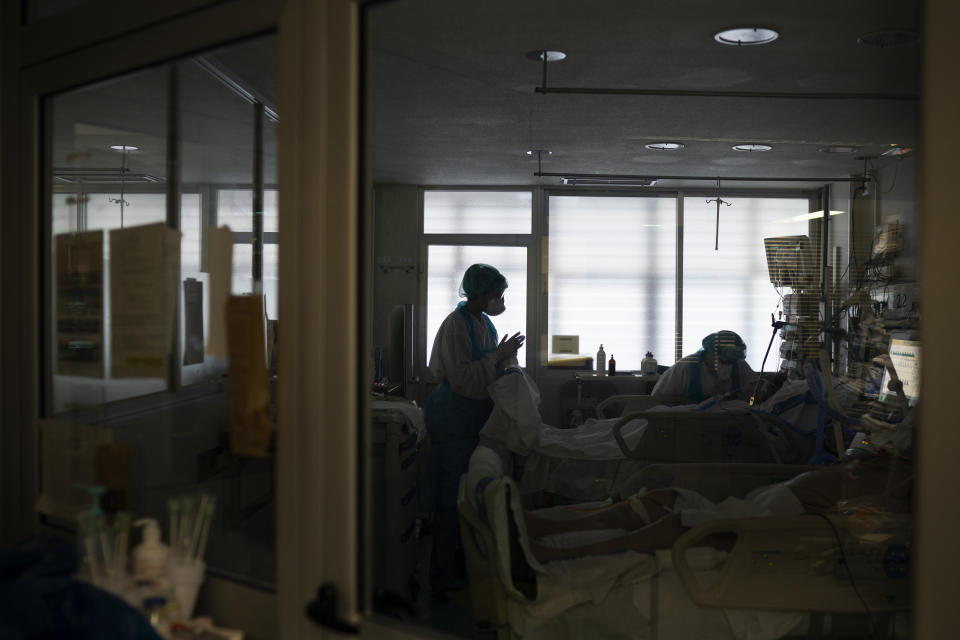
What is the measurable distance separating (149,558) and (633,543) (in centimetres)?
156

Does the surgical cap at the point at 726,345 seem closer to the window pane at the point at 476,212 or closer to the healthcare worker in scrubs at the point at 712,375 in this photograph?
the healthcare worker in scrubs at the point at 712,375

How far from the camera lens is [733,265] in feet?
18.7

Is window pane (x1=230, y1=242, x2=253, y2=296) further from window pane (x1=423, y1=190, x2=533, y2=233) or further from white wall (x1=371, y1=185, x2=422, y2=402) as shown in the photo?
window pane (x1=423, y1=190, x2=533, y2=233)

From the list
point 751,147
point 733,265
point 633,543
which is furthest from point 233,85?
point 733,265

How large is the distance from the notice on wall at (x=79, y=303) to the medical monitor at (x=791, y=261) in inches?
167

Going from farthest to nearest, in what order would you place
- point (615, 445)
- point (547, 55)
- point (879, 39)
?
point (615, 445)
point (547, 55)
point (879, 39)

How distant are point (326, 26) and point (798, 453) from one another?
10.5 feet

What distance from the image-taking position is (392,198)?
582 cm

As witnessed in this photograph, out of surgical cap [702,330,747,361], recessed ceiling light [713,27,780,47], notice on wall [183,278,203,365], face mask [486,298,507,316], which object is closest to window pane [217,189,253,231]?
notice on wall [183,278,203,365]

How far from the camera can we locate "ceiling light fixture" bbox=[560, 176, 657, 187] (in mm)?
5457

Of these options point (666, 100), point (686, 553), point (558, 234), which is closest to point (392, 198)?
point (558, 234)

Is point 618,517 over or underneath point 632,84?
underneath

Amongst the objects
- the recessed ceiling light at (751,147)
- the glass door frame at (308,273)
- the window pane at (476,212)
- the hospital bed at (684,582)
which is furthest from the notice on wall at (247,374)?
the window pane at (476,212)

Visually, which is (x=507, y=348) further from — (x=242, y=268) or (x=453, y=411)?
(x=242, y=268)
